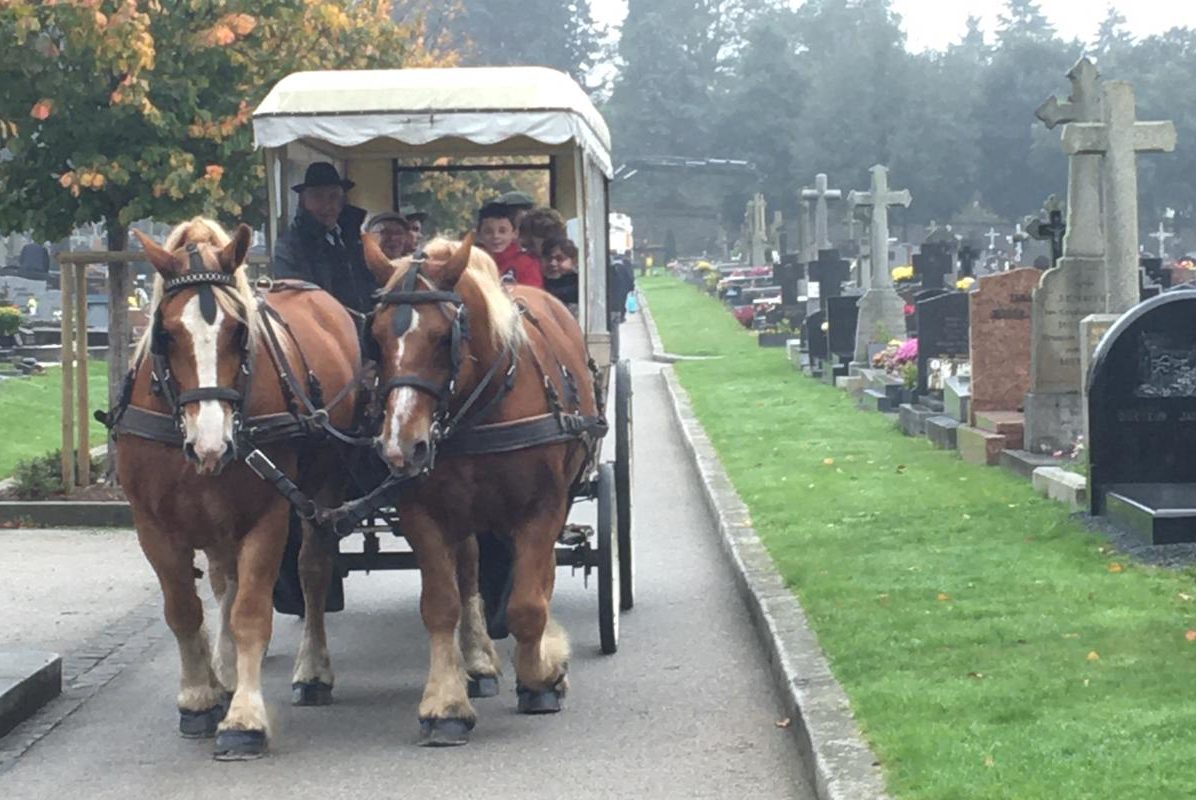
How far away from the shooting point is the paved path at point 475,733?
711cm

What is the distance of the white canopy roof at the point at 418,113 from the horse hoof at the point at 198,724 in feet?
9.34

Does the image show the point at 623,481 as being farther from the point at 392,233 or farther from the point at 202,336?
the point at 202,336

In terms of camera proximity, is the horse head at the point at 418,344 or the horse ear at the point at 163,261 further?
the horse ear at the point at 163,261

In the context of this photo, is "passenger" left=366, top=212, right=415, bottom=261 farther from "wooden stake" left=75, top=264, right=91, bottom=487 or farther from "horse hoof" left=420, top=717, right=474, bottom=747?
"wooden stake" left=75, top=264, right=91, bottom=487

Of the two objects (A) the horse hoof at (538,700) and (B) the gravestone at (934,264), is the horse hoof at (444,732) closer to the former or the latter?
(A) the horse hoof at (538,700)

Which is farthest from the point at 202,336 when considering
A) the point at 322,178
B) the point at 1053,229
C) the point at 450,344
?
the point at 1053,229

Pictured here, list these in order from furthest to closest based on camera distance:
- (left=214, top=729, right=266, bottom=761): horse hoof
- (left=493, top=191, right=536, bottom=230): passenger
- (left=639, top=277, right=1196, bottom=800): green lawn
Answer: (left=493, top=191, right=536, bottom=230): passenger → (left=214, top=729, right=266, bottom=761): horse hoof → (left=639, top=277, right=1196, bottom=800): green lawn

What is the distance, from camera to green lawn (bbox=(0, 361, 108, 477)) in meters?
20.1

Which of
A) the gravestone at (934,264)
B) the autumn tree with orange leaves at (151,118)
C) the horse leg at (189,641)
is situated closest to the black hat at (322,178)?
the horse leg at (189,641)

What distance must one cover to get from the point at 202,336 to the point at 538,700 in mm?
2045

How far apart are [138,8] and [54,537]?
3737mm

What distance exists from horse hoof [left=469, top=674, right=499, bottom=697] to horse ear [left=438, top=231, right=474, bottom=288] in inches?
75.3

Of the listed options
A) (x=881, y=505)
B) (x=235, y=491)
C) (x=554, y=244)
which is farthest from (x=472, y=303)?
(x=881, y=505)

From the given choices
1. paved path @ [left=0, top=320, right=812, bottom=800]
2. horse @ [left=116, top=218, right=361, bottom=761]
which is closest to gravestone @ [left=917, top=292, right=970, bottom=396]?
paved path @ [left=0, top=320, right=812, bottom=800]
